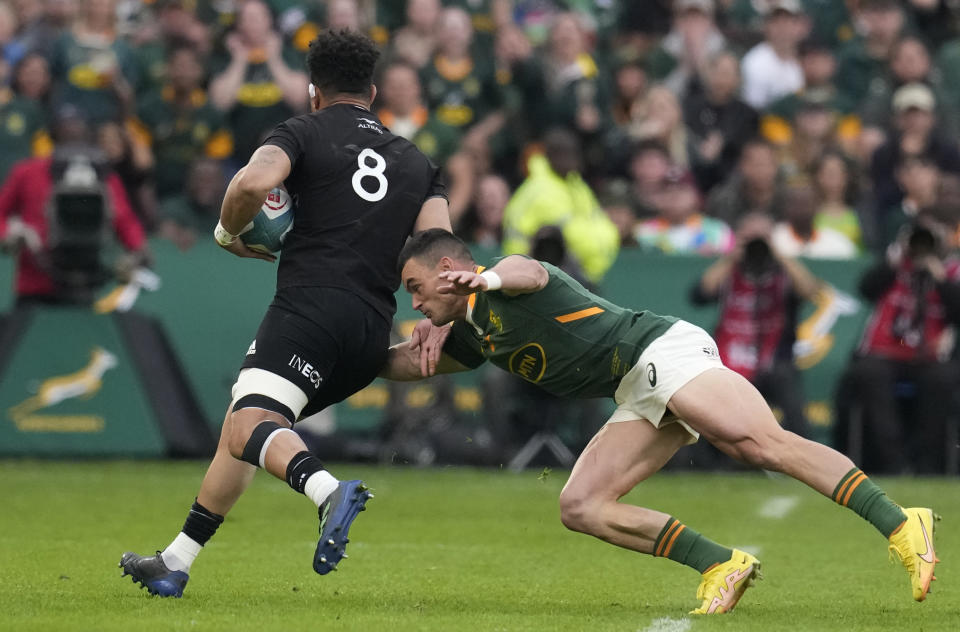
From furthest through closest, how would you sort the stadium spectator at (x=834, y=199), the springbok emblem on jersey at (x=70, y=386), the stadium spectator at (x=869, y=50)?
the stadium spectator at (x=869, y=50) → the stadium spectator at (x=834, y=199) → the springbok emblem on jersey at (x=70, y=386)

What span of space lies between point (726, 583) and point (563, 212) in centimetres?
803

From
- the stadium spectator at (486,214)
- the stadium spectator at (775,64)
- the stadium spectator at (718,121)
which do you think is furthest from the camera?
the stadium spectator at (775,64)

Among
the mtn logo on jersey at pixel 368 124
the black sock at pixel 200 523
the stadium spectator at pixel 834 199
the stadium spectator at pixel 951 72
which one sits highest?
the mtn logo on jersey at pixel 368 124

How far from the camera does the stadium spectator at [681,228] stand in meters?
15.5

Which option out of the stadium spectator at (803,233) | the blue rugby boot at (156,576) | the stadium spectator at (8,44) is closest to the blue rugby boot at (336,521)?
the blue rugby boot at (156,576)

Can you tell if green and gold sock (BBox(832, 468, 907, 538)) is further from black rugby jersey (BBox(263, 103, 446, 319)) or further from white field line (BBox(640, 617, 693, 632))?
black rugby jersey (BBox(263, 103, 446, 319))

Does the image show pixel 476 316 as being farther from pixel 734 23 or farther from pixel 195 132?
pixel 734 23

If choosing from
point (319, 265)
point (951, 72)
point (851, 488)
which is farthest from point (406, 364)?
point (951, 72)

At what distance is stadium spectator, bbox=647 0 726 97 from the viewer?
1731 cm

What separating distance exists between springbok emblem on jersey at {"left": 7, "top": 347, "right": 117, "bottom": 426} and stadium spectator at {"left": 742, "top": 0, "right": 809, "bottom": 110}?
6.99 m

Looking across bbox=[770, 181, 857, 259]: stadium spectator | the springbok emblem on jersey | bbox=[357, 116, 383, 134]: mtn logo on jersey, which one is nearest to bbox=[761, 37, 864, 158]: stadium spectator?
bbox=[770, 181, 857, 259]: stadium spectator

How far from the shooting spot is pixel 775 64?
57.0 feet

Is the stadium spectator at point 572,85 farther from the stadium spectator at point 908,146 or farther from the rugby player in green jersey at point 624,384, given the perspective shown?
the rugby player in green jersey at point 624,384

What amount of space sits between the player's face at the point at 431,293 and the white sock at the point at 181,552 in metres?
1.39
